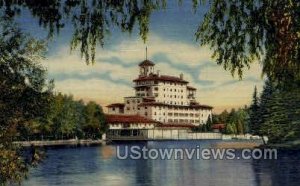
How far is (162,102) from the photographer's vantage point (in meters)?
115

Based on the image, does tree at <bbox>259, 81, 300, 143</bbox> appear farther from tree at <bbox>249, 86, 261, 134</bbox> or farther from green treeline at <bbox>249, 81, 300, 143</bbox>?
tree at <bbox>249, 86, 261, 134</bbox>

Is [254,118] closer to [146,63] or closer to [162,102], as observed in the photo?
[162,102]

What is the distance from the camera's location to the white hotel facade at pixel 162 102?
109m

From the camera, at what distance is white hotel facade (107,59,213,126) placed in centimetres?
10919

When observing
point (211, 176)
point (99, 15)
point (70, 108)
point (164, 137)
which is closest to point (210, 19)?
point (99, 15)

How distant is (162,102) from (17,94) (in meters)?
104

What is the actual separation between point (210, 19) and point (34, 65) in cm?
874

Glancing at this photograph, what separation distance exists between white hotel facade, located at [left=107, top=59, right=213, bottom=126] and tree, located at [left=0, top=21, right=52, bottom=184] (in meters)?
94.0

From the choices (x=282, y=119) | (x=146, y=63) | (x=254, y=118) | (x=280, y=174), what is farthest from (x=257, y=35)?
(x=146, y=63)

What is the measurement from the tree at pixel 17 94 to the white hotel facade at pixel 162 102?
9396 centimetres

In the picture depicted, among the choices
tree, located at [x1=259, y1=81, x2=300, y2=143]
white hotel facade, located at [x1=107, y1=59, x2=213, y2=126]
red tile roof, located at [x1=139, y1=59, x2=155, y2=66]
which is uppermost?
red tile roof, located at [x1=139, y1=59, x2=155, y2=66]

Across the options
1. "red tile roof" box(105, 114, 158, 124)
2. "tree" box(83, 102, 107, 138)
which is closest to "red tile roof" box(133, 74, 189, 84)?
"red tile roof" box(105, 114, 158, 124)

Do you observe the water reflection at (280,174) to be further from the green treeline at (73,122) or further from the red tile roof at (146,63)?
the red tile roof at (146,63)

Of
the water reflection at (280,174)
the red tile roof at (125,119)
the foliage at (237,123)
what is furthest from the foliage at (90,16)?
the foliage at (237,123)
